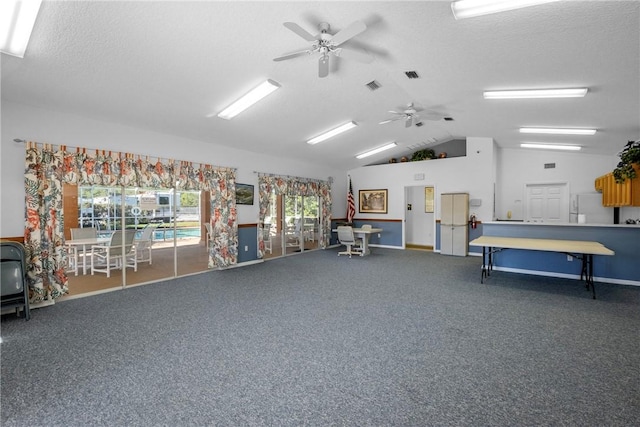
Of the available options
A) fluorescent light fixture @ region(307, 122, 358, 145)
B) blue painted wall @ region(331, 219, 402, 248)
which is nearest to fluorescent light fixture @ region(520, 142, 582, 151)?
blue painted wall @ region(331, 219, 402, 248)

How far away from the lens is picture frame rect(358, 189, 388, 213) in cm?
992

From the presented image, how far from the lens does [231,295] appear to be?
14.9 feet

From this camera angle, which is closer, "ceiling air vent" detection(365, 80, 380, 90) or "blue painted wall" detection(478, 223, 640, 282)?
"ceiling air vent" detection(365, 80, 380, 90)

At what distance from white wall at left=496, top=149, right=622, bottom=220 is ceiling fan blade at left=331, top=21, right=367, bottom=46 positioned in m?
7.47

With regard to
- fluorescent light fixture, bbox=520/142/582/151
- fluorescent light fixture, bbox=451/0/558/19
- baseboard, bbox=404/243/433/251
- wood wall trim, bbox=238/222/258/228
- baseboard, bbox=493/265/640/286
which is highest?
fluorescent light fixture, bbox=451/0/558/19

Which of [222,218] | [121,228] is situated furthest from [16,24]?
[222,218]

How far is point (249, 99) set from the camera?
4.45 metres

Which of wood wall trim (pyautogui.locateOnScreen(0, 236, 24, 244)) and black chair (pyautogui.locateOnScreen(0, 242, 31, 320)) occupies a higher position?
wood wall trim (pyautogui.locateOnScreen(0, 236, 24, 244))

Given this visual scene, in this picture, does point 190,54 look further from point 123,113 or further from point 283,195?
point 283,195

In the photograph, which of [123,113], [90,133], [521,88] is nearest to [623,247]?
[521,88]

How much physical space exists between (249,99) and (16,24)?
8.13ft

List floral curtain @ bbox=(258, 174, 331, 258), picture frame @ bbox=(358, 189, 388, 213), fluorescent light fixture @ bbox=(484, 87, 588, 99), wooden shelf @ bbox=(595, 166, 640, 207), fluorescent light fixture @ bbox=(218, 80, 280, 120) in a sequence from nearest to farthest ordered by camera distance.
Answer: fluorescent light fixture @ bbox=(484, 87, 588, 99)
fluorescent light fixture @ bbox=(218, 80, 280, 120)
wooden shelf @ bbox=(595, 166, 640, 207)
floral curtain @ bbox=(258, 174, 331, 258)
picture frame @ bbox=(358, 189, 388, 213)

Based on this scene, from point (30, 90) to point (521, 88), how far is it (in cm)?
641

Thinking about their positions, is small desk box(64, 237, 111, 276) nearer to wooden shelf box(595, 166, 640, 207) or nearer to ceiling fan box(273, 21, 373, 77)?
ceiling fan box(273, 21, 373, 77)
